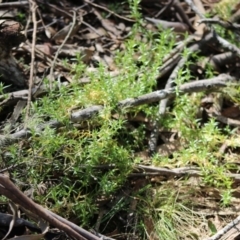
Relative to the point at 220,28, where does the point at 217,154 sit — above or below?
below

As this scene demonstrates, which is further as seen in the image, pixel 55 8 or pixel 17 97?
pixel 55 8

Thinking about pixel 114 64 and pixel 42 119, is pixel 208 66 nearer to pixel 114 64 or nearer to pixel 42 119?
pixel 114 64

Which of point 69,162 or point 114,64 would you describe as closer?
point 69,162

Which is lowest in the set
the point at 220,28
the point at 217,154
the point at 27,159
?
the point at 217,154

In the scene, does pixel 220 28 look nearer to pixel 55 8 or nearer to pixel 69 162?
pixel 55 8

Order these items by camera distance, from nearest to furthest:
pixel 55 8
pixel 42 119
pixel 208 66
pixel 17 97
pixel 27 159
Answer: pixel 27 159
pixel 42 119
pixel 17 97
pixel 208 66
pixel 55 8

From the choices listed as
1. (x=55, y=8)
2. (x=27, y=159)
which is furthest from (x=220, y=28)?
(x=27, y=159)

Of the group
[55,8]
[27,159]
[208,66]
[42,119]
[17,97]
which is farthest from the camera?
[55,8]

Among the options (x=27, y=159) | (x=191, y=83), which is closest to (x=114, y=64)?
(x=191, y=83)

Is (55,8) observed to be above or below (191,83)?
above
